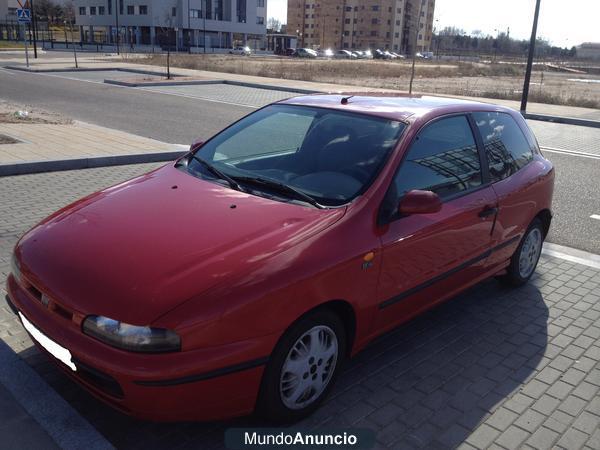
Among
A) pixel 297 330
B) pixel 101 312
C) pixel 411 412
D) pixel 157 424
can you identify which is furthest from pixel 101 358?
pixel 411 412

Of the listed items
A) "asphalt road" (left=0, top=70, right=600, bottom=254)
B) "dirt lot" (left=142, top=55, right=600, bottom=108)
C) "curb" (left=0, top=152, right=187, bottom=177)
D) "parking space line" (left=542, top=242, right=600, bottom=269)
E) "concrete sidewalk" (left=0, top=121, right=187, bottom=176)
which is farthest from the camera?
"dirt lot" (left=142, top=55, right=600, bottom=108)

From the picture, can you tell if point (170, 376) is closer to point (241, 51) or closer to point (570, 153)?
point (570, 153)

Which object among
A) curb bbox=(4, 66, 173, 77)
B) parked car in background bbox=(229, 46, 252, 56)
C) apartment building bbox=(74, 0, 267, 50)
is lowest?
curb bbox=(4, 66, 173, 77)

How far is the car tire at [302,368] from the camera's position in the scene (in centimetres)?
273

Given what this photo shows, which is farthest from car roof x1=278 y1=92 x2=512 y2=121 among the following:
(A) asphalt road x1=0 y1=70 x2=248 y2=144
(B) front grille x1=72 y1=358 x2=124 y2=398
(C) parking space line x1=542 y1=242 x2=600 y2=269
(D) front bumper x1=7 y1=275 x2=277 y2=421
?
(A) asphalt road x1=0 y1=70 x2=248 y2=144

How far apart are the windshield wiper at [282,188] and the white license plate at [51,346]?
148 centimetres

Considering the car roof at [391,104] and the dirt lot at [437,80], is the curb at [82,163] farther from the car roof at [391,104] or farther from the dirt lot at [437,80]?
the dirt lot at [437,80]

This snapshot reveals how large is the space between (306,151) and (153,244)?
1397 millimetres

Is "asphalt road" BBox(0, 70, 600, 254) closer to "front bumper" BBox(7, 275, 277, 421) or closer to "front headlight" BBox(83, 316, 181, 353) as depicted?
"front bumper" BBox(7, 275, 277, 421)

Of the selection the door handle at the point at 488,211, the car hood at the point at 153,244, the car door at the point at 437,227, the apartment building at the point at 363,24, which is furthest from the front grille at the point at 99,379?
the apartment building at the point at 363,24

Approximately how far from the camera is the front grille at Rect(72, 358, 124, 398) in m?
2.49

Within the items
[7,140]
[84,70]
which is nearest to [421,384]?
[7,140]

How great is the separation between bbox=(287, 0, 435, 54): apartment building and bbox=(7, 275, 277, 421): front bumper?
122 metres

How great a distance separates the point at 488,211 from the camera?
4.09 meters
